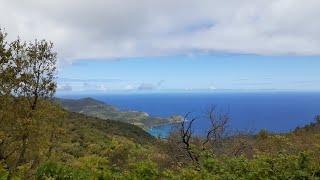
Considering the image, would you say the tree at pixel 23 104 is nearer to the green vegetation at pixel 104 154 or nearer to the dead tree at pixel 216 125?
the green vegetation at pixel 104 154

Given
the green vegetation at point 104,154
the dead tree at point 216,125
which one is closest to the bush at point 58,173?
the green vegetation at point 104,154

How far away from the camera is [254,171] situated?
15.0 meters

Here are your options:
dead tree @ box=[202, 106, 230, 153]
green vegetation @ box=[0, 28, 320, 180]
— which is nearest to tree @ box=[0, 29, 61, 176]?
green vegetation @ box=[0, 28, 320, 180]

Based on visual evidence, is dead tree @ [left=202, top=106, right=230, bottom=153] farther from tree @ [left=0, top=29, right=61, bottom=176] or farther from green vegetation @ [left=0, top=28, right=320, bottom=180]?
tree @ [left=0, top=29, right=61, bottom=176]

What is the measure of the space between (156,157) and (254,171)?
14295mm

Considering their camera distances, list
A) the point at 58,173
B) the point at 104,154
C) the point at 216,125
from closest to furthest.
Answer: the point at 58,173 < the point at 216,125 < the point at 104,154

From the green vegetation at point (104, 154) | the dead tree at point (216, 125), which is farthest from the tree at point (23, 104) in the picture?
the dead tree at point (216, 125)

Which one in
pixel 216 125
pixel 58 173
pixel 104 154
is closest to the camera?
pixel 58 173

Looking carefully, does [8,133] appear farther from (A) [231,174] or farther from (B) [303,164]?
(B) [303,164]

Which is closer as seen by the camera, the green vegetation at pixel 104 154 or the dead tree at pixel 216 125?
the green vegetation at pixel 104 154

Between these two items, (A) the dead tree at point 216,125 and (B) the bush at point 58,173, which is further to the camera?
(A) the dead tree at point 216,125

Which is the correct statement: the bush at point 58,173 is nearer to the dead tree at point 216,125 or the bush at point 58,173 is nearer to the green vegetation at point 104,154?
the green vegetation at point 104,154

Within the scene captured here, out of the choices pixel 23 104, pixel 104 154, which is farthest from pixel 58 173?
pixel 104 154

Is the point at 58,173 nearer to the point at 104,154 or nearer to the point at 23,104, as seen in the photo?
the point at 23,104
